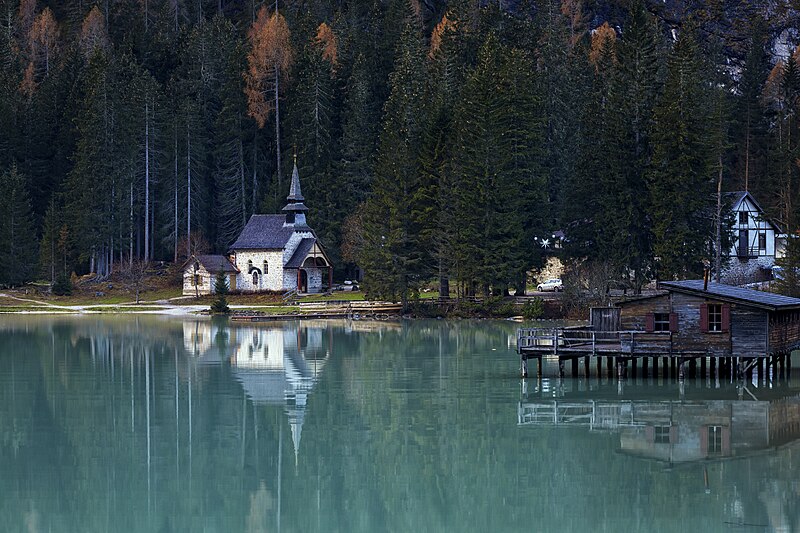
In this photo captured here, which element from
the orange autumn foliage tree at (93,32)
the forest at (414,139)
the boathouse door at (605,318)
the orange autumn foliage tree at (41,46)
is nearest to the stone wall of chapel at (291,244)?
Result: the forest at (414,139)

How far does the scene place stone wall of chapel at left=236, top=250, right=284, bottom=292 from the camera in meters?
106

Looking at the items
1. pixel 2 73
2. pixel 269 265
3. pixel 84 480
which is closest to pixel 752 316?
pixel 84 480

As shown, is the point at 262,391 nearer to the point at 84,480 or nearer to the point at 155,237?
the point at 84,480

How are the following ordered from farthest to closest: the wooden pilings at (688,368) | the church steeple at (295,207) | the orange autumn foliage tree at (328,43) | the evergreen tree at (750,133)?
the orange autumn foliage tree at (328,43) < the evergreen tree at (750,133) < the church steeple at (295,207) < the wooden pilings at (688,368)

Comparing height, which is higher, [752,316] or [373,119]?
[373,119]

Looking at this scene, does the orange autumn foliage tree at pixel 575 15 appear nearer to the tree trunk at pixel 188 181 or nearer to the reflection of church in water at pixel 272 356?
the tree trunk at pixel 188 181

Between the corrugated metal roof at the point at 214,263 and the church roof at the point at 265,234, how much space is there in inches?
75.4

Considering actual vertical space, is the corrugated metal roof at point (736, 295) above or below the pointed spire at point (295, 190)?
below

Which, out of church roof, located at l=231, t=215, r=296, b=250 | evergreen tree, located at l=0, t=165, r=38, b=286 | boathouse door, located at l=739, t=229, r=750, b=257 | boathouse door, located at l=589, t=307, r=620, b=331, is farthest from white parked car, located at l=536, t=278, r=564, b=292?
boathouse door, located at l=589, t=307, r=620, b=331

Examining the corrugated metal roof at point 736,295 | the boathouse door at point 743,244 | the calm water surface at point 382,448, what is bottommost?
the calm water surface at point 382,448

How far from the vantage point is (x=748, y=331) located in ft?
156

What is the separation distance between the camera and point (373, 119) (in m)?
114

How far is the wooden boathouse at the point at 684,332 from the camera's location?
4738 cm

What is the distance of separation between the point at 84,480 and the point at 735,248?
77.6 meters
